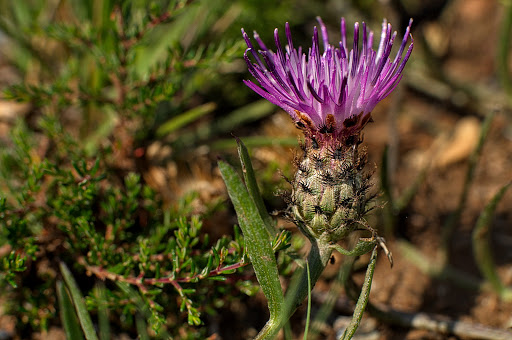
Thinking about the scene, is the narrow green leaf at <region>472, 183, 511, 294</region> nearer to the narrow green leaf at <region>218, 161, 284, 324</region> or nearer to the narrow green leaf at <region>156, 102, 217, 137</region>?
the narrow green leaf at <region>218, 161, 284, 324</region>

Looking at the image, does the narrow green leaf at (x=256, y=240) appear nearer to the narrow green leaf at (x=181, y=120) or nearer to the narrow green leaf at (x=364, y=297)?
the narrow green leaf at (x=364, y=297)

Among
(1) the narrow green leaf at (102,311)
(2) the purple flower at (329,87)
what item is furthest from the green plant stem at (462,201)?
(1) the narrow green leaf at (102,311)

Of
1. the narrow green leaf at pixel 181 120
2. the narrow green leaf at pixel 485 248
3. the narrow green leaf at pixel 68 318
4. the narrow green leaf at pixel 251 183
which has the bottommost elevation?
the narrow green leaf at pixel 485 248

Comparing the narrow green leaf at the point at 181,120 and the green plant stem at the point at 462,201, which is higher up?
the narrow green leaf at the point at 181,120

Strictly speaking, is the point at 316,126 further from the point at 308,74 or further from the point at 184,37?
the point at 184,37

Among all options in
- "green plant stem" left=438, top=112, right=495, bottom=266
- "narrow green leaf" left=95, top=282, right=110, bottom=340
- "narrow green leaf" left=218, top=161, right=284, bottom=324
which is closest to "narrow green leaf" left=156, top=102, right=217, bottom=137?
"narrow green leaf" left=95, top=282, right=110, bottom=340

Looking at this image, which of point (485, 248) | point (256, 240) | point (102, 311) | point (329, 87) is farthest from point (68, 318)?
point (485, 248)

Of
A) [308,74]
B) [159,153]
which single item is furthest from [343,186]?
[159,153]
